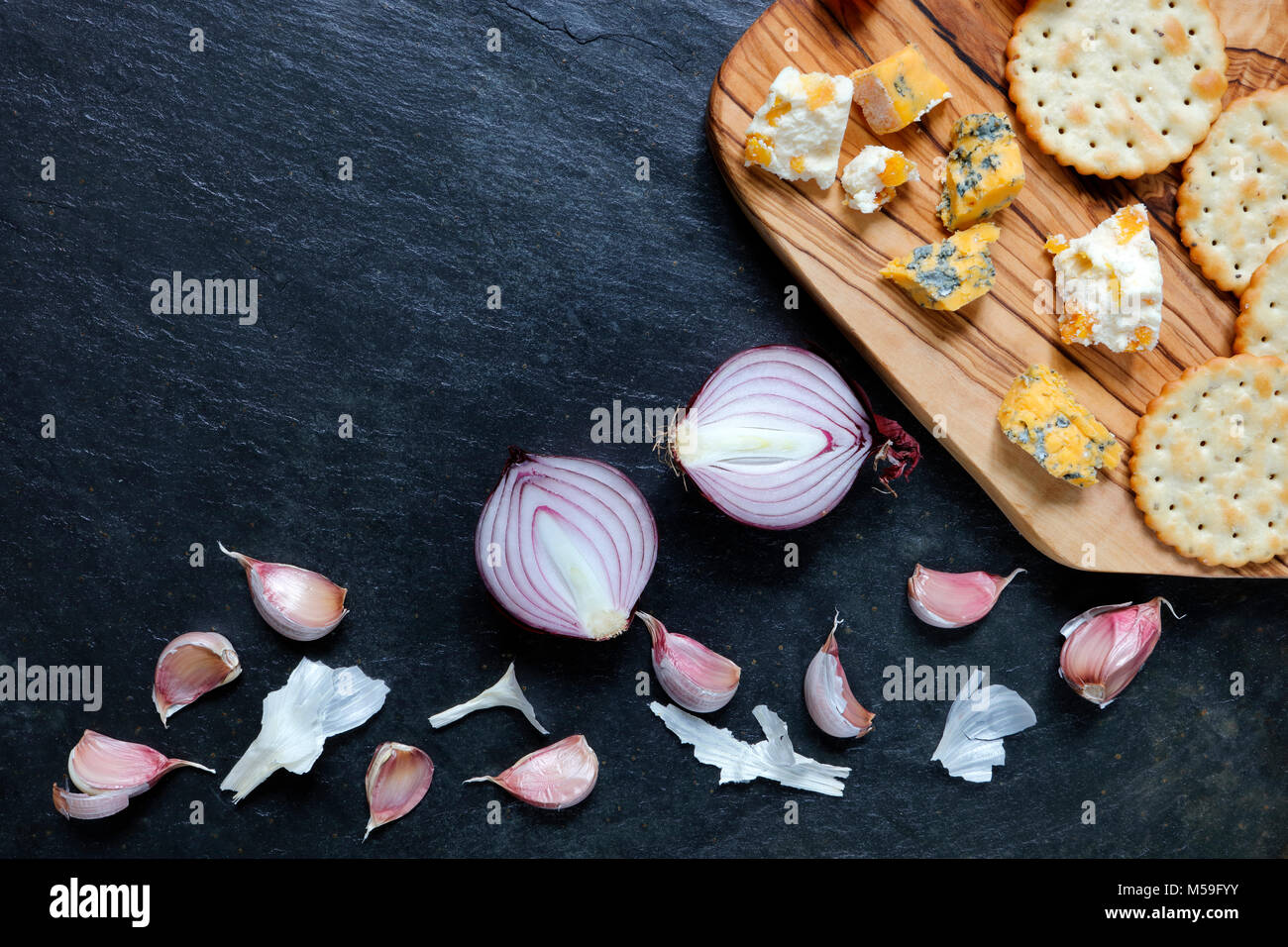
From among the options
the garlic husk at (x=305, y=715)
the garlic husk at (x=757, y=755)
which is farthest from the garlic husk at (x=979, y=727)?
the garlic husk at (x=305, y=715)

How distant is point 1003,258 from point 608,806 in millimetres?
1439

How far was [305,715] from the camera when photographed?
5.76ft

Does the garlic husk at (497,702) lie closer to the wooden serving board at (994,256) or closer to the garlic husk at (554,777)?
the garlic husk at (554,777)

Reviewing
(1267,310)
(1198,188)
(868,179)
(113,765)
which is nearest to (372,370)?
(113,765)

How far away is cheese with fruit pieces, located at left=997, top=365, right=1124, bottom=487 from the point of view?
1645 mm

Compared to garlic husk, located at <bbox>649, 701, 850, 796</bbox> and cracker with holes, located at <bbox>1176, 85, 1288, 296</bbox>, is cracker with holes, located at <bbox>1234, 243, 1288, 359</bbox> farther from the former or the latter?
garlic husk, located at <bbox>649, 701, 850, 796</bbox>

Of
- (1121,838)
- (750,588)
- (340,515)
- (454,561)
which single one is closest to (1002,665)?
(1121,838)

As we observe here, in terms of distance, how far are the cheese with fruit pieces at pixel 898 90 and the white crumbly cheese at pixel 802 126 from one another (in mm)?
35

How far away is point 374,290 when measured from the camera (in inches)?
69.3

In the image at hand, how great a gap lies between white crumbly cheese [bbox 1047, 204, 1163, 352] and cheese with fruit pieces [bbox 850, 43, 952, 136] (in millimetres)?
418

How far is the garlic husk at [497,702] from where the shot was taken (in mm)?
1771

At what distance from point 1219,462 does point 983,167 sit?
810 millimetres

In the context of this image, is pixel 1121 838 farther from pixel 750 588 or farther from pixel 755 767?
pixel 750 588

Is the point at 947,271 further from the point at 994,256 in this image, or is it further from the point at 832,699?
the point at 832,699
